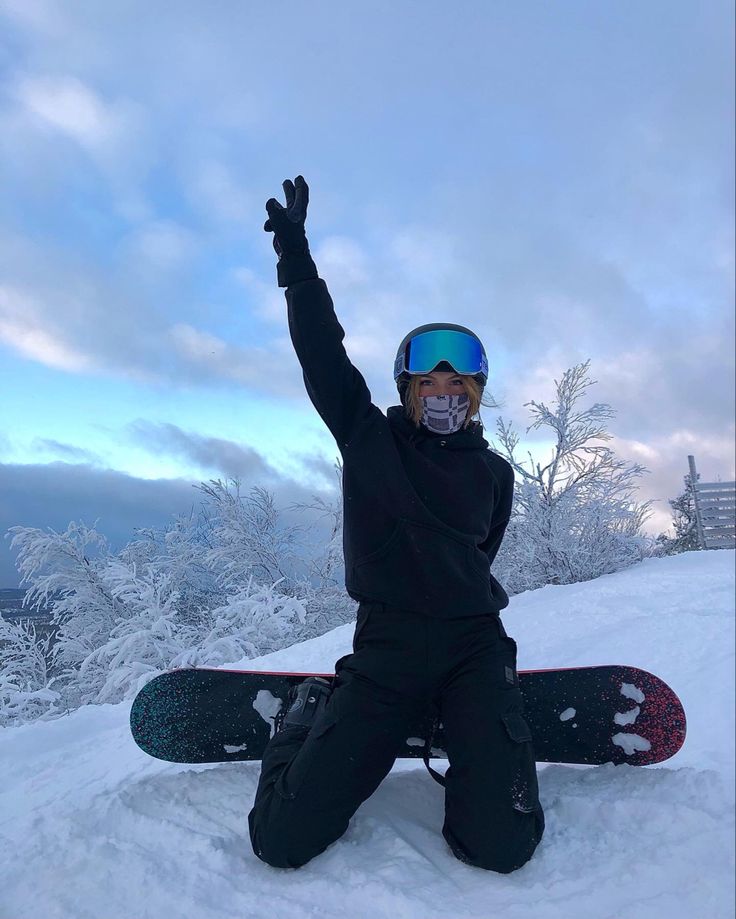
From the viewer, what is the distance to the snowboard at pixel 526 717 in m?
2.08

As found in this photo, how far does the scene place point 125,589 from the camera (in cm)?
920

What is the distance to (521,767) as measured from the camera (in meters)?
1.77

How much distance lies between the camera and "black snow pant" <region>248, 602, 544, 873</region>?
65.7 inches

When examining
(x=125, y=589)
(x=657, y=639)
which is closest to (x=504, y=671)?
(x=657, y=639)

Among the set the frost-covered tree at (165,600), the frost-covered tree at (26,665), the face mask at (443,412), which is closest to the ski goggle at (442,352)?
the face mask at (443,412)

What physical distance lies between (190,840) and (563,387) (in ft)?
30.0

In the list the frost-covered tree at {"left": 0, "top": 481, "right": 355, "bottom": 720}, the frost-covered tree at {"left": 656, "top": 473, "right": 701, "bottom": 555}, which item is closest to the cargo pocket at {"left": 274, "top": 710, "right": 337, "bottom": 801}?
the frost-covered tree at {"left": 0, "top": 481, "right": 355, "bottom": 720}

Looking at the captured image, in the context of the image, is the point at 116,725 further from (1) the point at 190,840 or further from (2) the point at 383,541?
(2) the point at 383,541

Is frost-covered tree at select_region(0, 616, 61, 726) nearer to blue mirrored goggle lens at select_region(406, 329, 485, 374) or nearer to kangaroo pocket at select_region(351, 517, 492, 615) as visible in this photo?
kangaroo pocket at select_region(351, 517, 492, 615)

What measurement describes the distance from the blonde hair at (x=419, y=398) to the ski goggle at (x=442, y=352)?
0.04m

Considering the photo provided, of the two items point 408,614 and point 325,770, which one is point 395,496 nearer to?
point 408,614

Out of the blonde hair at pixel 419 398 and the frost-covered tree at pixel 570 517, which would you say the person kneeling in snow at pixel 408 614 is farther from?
the frost-covered tree at pixel 570 517

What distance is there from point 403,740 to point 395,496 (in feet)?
2.59

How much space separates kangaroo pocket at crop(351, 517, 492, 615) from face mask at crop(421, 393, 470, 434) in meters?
0.43
